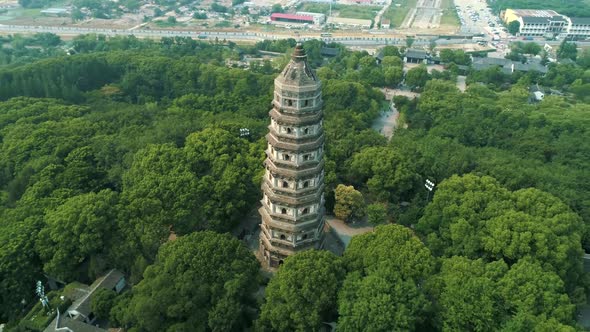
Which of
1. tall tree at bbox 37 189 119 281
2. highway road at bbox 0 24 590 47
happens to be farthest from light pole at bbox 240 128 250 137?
highway road at bbox 0 24 590 47

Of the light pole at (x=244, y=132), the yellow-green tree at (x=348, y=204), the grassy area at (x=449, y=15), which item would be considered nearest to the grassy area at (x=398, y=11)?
the grassy area at (x=449, y=15)

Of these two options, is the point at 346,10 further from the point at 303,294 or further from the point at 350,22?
the point at 303,294

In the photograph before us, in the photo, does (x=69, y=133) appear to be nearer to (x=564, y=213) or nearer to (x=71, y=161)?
(x=71, y=161)

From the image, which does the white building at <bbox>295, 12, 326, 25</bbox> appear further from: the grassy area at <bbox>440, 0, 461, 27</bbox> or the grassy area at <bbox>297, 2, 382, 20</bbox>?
the grassy area at <bbox>440, 0, 461, 27</bbox>

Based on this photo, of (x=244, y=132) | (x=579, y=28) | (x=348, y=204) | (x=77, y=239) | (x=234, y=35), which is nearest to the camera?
(x=77, y=239)

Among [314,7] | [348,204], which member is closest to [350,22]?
[314,7]

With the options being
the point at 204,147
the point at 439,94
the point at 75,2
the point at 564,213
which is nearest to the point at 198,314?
the point at 204,147
